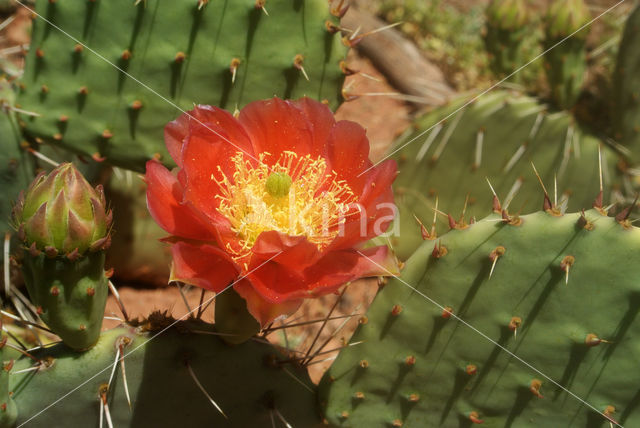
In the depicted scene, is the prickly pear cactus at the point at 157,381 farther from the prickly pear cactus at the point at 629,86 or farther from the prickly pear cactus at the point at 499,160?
the prickly pear cactus at the point at 629,86

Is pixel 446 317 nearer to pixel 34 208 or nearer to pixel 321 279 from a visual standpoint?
pixel 321 279

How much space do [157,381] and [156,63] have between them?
2.16 ft

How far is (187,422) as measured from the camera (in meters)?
1.24

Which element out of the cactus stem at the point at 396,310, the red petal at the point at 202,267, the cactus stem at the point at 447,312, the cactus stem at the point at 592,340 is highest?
the red petal at the point at 202,267

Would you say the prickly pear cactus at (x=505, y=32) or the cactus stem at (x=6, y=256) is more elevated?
the prickly pear cactus at (x=505, y=32)

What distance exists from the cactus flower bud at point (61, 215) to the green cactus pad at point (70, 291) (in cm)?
3

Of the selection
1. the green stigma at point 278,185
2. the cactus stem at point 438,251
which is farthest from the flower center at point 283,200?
the cactus stem at point 438,251

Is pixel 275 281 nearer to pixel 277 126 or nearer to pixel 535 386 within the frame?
pixel 277 126

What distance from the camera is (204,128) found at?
106cm

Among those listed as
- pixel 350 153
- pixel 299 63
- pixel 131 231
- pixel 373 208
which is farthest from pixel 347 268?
pixel 131 231

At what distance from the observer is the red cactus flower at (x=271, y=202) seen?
95 centimetres

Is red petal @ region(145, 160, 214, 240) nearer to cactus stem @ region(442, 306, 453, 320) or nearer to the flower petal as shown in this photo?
the flower petal

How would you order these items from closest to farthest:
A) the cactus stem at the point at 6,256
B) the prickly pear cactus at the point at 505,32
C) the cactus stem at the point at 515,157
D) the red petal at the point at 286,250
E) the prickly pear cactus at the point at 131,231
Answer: the red petal at the point at 286,250 → the cactus stem at the point at 6,256 → the prickly pear cactus at the point at 131,231 → the cactus stem at the point at 515,157 → the prickly pear cactus at the point at 505,32

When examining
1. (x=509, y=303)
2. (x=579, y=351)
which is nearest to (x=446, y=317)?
(x=509, y=303)
